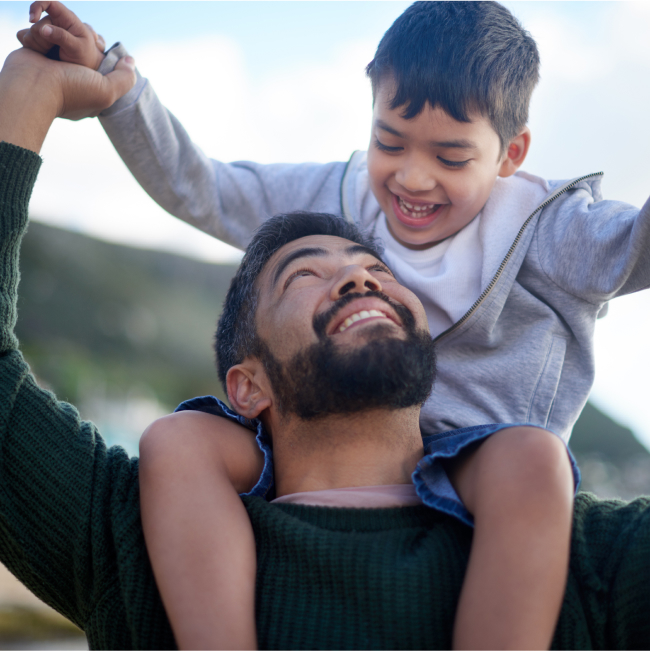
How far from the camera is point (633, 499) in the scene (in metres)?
1.52

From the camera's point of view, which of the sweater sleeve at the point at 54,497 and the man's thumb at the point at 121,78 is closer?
the sweater sleeve at the point at 54,497

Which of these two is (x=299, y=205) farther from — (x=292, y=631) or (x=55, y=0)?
(x=292, y=631)

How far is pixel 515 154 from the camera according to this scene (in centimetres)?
229

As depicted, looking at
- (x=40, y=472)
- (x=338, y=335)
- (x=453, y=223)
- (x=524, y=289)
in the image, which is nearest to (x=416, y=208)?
(x=453, y=223)

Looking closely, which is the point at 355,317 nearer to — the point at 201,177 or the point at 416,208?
the point at 416,208

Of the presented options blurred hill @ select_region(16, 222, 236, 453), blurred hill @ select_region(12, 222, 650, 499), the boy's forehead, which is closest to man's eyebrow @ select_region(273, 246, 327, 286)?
the boy's forehead

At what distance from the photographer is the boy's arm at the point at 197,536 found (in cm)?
131

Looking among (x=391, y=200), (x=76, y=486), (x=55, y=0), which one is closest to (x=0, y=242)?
→ (x=76, y=486)

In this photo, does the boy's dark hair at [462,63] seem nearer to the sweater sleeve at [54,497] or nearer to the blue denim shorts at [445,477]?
the blue denim shorts at [445,477]

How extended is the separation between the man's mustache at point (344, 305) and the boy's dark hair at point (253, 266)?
31 cm

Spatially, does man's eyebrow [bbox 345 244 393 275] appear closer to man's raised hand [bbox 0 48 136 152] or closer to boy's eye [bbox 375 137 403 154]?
boy's eye [bbox 375 137 403 154]

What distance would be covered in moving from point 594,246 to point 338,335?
2.85ft

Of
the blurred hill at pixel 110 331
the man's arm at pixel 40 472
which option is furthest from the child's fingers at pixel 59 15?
the blurred hill at pixel 110 331

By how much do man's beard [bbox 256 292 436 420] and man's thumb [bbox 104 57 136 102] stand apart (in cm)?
105
